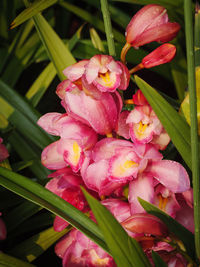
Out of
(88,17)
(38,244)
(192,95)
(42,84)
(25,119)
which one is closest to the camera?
(192,95)

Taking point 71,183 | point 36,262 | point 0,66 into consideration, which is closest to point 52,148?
point 71,183

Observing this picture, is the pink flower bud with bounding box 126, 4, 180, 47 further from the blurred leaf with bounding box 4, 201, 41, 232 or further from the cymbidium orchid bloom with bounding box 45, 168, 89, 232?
the blurred leaf with bounding box 4, 201, 41, 232

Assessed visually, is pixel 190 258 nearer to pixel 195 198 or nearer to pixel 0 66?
pixel 195 198

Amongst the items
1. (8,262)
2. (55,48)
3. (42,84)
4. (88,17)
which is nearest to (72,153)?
(8,262)

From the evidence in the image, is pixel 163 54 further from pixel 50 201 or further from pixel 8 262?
pixel 8 262

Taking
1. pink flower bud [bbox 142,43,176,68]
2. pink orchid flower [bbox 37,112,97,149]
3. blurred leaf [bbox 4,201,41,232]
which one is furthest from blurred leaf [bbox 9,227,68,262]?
pink flower bud [bbox 142,43,176,68]

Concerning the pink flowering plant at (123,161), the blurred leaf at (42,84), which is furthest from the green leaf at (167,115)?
the blurred leaf at (42,84)
